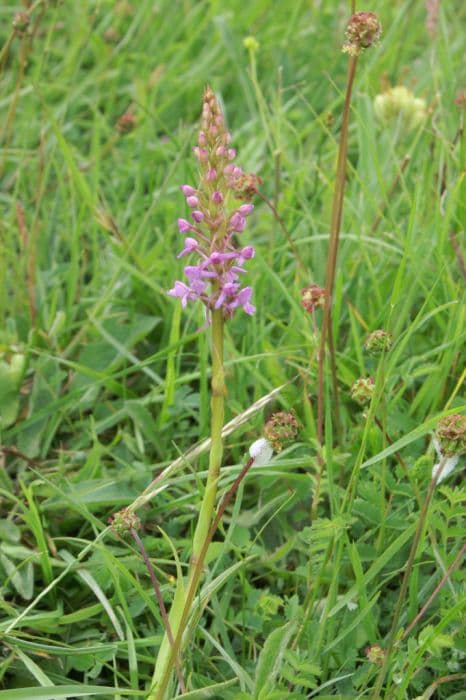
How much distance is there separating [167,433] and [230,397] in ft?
0.62

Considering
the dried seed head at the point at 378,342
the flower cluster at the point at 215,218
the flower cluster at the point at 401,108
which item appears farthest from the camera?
the flower cluster at the point at 401,108

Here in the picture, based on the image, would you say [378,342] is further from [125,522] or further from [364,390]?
[125,522]

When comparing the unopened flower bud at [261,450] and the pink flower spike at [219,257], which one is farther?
the unopened flower bud at [261,450]

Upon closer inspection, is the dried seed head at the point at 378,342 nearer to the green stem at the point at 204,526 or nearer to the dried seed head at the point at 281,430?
the dried seed head at the point at 281,430

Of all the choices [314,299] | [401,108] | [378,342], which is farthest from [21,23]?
[378,342]

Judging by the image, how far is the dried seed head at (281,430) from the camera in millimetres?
1633

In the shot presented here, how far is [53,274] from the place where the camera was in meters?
2.90

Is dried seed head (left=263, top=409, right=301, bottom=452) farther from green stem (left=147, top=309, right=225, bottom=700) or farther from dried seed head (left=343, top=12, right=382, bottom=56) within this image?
dried seed head (left=343, top=12, right=382, bottom=56)

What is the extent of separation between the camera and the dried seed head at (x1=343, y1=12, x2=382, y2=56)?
171 centimetres

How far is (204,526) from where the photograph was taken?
1.50 metres

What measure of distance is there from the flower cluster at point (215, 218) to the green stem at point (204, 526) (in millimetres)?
40

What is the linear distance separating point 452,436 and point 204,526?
42cm

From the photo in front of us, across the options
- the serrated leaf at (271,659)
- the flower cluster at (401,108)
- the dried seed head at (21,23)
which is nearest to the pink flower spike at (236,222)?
the serrated leaf at (271,659)

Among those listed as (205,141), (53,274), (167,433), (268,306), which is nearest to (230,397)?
(167,433)
